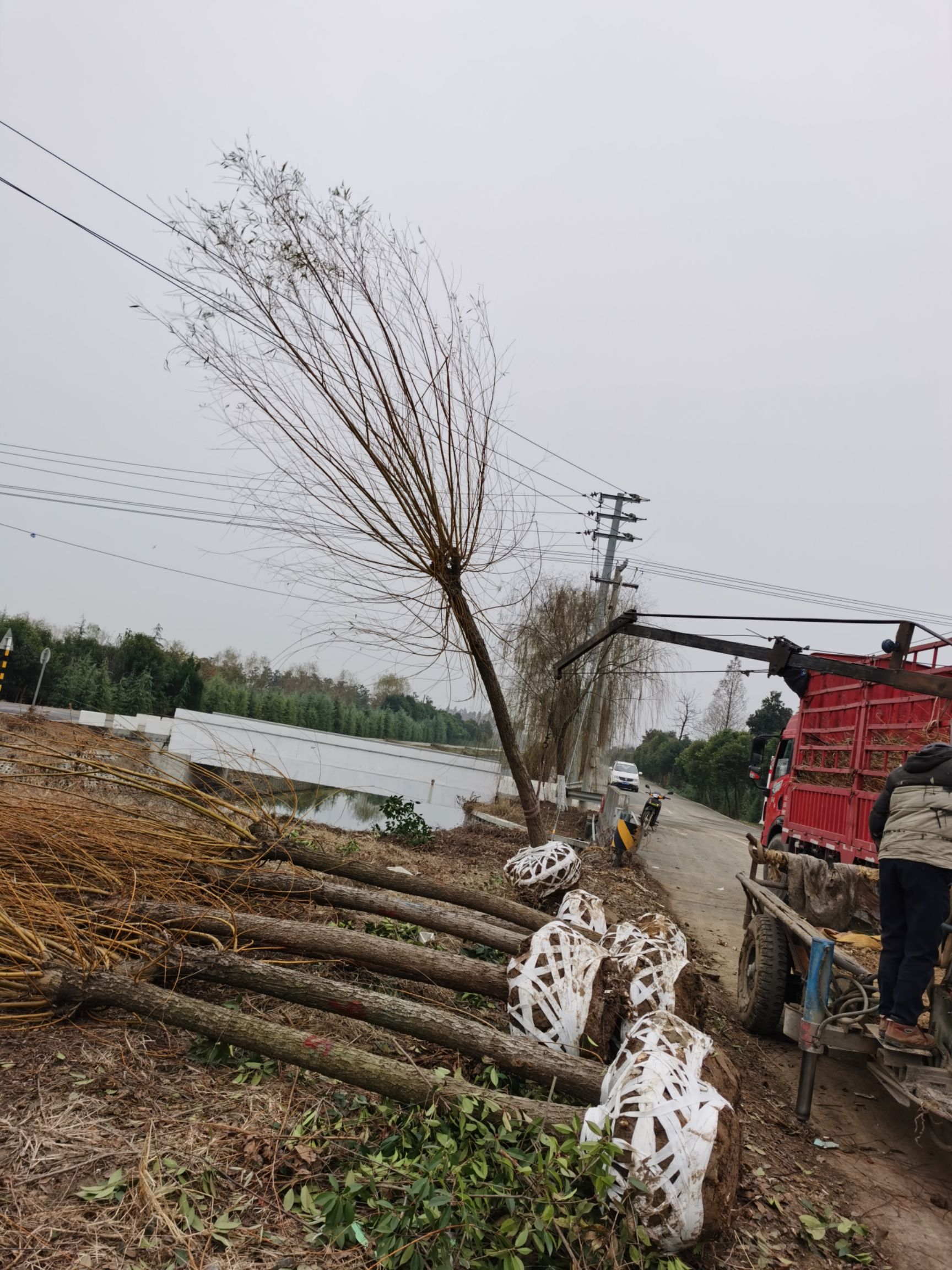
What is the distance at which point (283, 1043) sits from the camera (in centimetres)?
323

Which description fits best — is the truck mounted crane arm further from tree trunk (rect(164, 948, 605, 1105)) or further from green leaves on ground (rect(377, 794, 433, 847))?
tree trunk (rect(164, 948, 605, 1105))

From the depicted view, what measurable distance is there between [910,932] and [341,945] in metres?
2.81

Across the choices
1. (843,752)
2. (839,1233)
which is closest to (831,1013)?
(839,1233)

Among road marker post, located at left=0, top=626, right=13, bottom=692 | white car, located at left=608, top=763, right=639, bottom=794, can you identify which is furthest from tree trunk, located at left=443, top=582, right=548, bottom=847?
white car, located at left=608, top=763, right=639, bottom=794

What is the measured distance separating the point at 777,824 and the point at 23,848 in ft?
31.6

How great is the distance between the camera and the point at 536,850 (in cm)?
652

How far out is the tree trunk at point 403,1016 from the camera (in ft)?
10.7

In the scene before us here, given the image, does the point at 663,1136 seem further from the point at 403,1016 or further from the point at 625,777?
the point at 625,777

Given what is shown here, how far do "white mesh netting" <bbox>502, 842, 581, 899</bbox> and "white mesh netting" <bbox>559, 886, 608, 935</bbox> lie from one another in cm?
90

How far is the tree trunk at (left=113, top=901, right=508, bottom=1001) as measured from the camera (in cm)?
405

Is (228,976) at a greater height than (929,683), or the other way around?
(929,683)

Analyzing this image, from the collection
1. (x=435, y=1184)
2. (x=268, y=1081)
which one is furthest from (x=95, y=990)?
(x=435, y=1184)

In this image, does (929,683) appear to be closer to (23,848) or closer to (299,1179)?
(299,1179)

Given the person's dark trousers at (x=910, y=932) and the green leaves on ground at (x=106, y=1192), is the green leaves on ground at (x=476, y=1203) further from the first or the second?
the person's dark trousers at (x=910, y=932)
